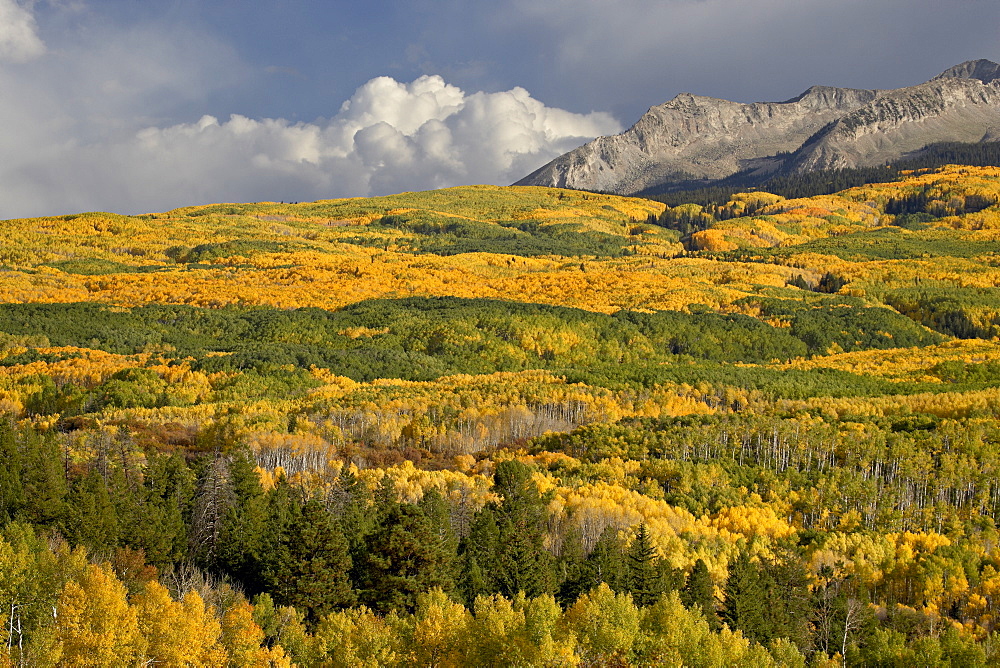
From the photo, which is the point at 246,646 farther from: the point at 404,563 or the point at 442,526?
the point at 442,526

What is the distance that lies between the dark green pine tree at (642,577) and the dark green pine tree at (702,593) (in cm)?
226

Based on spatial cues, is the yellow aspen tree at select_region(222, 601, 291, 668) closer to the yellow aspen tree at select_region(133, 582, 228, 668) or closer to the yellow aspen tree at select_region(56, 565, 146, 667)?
the yellow aspen tree at select_region(133, 582, 228, 668)

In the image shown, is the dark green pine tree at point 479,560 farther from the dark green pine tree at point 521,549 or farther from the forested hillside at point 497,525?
the dark green pine tree at point 521,549

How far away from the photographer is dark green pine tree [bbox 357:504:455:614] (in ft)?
227

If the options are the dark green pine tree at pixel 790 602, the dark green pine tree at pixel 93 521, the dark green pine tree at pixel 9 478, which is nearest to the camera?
the dark green pine tree at pixel 790 602

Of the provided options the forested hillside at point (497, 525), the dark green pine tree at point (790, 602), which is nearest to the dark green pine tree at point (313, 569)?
the forested hillside at point (497, 525)

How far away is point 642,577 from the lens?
71.2m

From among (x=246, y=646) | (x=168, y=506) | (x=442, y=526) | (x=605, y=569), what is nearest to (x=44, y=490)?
(x=168, y=506)

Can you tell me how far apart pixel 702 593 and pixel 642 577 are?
4485mm

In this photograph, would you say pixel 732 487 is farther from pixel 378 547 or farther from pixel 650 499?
pixel 378 547

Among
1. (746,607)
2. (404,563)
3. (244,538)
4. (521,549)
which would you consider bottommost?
(746,607)

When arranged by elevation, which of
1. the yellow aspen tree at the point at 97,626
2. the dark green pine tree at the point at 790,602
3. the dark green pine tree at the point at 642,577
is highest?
the yellow aspen tree at the point at 97,626

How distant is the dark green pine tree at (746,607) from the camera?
224 feet

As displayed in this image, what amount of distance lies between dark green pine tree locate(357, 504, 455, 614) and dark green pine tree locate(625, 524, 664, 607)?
13.0m
